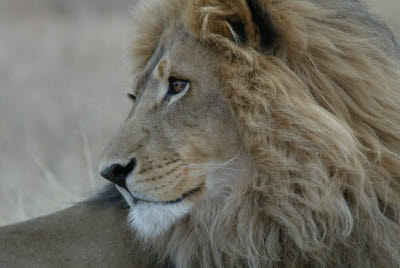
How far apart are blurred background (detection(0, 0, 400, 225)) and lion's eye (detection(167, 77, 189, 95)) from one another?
85cm

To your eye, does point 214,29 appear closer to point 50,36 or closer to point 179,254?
point 179,254

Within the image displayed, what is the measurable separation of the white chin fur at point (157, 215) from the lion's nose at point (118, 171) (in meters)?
0.17

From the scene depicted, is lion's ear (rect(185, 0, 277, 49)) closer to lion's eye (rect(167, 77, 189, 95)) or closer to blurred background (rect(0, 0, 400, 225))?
lion's eye (rect(167, 77, 189, 95))

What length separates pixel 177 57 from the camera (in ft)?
10.5

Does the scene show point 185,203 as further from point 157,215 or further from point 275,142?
point 275,142

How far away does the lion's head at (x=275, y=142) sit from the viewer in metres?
2.92

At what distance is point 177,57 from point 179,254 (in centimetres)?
102

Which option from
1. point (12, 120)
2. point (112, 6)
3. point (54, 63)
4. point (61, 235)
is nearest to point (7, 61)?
point (54, 63)

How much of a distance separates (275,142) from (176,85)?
598 millimetres

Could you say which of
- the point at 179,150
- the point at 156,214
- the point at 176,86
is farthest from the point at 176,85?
the point at 156,214

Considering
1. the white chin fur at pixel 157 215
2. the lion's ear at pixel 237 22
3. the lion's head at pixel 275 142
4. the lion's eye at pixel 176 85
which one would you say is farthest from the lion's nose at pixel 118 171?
the lion's ear at pixel 237 22

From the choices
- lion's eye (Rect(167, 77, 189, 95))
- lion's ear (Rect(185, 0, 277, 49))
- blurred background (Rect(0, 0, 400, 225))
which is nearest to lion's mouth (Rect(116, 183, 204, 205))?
lion's eye (Rect(167, 77, 189, 95))

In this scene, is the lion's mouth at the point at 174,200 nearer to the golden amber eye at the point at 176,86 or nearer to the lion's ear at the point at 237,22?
the golden amber eye at the point at 176,86

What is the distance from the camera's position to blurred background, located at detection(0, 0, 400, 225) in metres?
6.06
